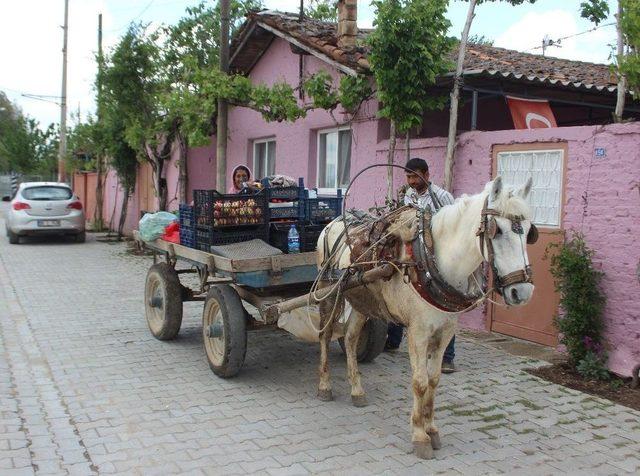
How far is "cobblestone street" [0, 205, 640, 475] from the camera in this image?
13.8ft

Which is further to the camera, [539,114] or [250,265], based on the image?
[539,114]

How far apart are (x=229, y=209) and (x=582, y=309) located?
3459mm

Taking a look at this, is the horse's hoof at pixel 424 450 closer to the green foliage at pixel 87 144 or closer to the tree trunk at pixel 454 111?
the tree trunk at pixel 454 111

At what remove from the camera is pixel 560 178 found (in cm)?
669

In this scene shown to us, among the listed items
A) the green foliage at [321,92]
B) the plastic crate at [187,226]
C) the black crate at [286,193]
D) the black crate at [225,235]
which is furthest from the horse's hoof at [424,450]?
the green foliage at [321,92]

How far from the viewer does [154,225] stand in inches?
284

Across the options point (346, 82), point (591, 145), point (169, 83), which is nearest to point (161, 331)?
point (346, 82)

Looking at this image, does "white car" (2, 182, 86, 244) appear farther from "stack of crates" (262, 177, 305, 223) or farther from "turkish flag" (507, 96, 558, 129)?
"turkish flag" (507, 96, 558, 129)

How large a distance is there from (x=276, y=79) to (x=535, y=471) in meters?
9.92

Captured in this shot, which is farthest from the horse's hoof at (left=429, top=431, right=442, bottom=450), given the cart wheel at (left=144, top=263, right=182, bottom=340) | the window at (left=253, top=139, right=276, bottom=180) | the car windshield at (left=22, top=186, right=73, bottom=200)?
the car windshield at (left=22, top=186, right=73, bottom=200)

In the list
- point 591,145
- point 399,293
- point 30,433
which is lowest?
point 30,433

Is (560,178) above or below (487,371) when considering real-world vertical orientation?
above

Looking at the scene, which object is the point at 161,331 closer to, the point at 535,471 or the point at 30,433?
the point at 30,433

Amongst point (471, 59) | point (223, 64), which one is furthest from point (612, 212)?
point (223, 64)
